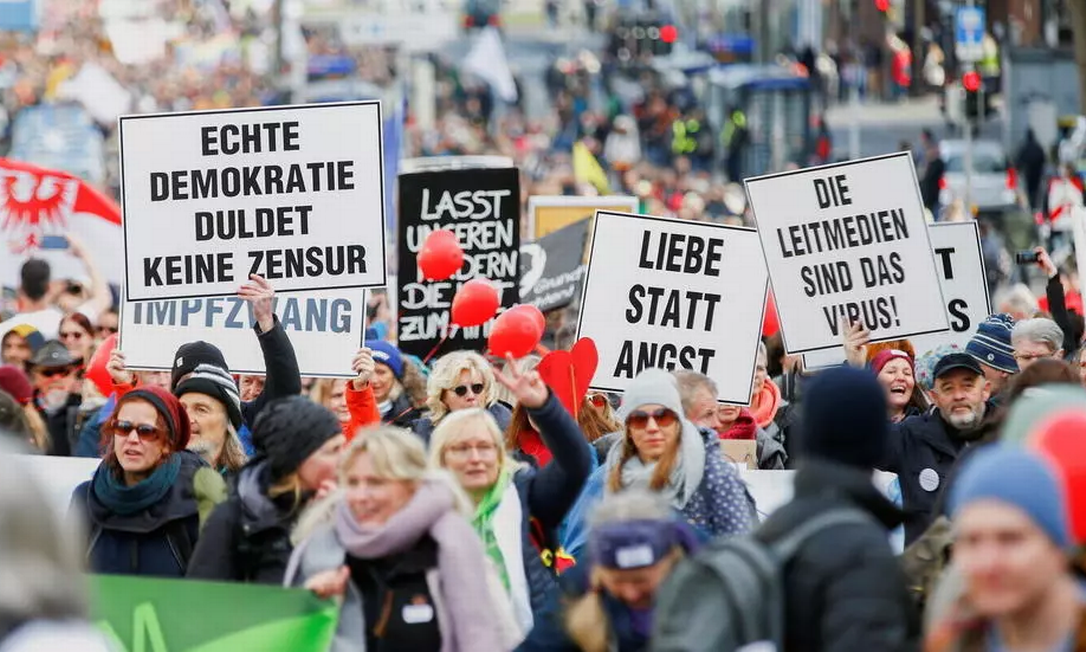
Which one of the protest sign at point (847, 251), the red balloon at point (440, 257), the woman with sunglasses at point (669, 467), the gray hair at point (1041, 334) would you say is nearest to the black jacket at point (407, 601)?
the woman with sunglasses at point (669, 467)

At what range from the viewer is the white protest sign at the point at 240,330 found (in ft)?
34.4

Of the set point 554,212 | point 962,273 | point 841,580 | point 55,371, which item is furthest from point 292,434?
point 554,212

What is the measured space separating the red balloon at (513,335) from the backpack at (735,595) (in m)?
3.02

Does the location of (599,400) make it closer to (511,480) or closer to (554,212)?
(511,480)

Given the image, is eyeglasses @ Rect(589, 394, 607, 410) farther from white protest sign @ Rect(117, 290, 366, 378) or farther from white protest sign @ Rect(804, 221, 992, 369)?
white protest sign @ Rect(804, 221, 992, 369)

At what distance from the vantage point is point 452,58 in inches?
3024

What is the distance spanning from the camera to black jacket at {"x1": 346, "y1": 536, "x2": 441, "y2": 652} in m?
6.15

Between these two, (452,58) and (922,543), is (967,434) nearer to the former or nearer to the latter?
(922,543)

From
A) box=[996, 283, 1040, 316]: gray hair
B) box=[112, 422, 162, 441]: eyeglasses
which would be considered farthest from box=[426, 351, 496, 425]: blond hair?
box=[996, 283, 1040, 316]: gray hair

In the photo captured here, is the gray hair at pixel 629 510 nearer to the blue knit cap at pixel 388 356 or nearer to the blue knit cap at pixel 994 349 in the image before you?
the blue knit cap at pixel 994 349

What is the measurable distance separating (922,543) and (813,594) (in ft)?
4.20

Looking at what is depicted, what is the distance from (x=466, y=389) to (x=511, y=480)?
6.72ft

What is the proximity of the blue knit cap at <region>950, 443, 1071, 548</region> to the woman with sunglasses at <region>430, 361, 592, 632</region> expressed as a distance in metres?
2.54

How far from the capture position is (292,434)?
22.2 feet
